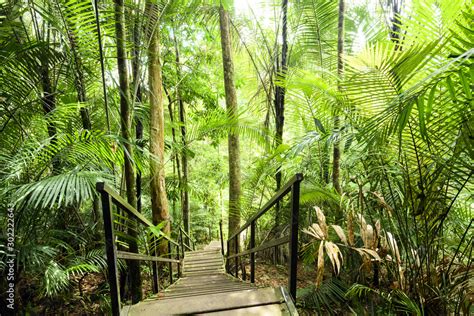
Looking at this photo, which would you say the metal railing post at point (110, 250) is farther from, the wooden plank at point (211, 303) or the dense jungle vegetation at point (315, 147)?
Answer: the dense jungle vegetation at point (315, 147)

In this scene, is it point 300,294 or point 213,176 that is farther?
point 213,176

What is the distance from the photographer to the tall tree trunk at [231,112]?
14.9 ft

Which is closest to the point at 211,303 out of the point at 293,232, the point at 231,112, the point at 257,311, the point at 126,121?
the point at 257,311

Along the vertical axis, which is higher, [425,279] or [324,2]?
[324,2]

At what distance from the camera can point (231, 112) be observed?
4.52 metres

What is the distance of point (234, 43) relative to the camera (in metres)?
5.95

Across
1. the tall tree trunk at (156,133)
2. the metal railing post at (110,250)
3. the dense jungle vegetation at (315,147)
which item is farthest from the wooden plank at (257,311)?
the tall tree trunk at (156,133)

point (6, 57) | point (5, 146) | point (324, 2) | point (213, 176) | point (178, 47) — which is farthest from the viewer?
point (213, 176)

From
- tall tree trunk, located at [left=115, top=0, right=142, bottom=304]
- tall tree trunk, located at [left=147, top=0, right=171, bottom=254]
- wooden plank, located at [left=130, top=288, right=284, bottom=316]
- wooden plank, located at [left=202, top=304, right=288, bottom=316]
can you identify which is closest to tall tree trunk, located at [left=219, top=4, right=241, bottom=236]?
tall tree trunk, located at [left=147, top=0, right=171, bottom=254]

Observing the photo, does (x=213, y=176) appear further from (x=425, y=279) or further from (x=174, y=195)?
(x=425, y=279)

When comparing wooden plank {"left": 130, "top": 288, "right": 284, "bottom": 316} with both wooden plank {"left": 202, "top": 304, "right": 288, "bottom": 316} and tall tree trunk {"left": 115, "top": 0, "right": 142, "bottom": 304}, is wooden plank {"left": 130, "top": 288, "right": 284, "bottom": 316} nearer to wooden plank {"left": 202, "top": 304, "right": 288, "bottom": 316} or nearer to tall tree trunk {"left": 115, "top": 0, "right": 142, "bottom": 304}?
wooden plank {"left": 202, "top": 304, "right": 288, "bottom": 316}

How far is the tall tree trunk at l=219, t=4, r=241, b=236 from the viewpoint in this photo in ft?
14.9

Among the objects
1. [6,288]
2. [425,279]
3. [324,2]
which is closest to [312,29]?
[324,2]

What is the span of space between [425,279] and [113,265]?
2.12 m
